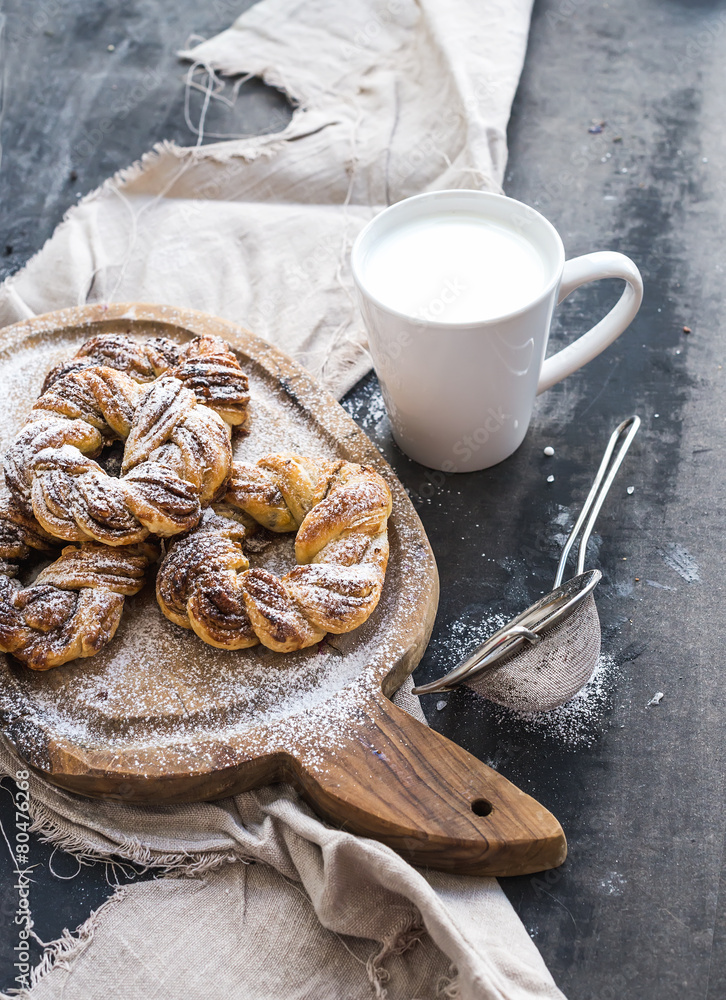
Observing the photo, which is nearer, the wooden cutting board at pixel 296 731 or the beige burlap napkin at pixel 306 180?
the wooden cutting board at pixel 296 731

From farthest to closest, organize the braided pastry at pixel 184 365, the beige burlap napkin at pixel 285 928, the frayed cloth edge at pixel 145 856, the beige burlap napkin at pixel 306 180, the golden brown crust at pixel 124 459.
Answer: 1. the beige burlap napkin at pixel 306 180
2. the braided pastry at pixel 184 365
3. the golden brown crust at pixel 124 459
4. the frayed cloth edge at pixel 145 856
5. the beige burlap napkin at pixel 285 928

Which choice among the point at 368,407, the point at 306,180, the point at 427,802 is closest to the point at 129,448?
the point at 368,407

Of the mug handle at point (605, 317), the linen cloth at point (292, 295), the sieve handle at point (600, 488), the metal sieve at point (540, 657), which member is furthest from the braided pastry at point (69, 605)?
the mug handle at point (605, 317)

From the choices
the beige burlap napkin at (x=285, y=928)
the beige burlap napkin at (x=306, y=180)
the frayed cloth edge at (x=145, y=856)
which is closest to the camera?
the beige burlap napkin at (x=285, y=928)

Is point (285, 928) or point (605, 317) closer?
point (285, 928)

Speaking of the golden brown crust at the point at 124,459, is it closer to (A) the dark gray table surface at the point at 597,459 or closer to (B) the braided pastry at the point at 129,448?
(B) the braided pastry at the point at 129,448

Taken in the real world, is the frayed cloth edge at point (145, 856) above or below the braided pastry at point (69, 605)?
below

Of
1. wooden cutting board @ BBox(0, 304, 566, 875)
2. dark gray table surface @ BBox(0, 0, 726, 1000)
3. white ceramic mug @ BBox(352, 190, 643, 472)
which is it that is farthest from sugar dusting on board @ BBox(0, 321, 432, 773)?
white ceramic mug @ BBox(352, 190, 643, 472)

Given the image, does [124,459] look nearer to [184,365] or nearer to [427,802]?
[184,365]
